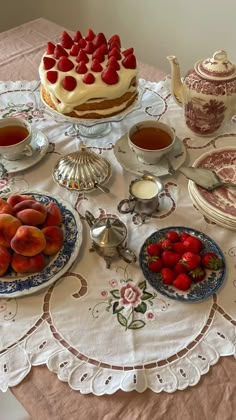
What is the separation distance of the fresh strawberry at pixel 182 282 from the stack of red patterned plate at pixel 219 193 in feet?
0.54

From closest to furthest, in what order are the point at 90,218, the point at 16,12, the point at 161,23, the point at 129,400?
1. the point at 129,400
2. the point at 90,218
3. the point at 161,23
4. the point at 16,12

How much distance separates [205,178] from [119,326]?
0.36 metres

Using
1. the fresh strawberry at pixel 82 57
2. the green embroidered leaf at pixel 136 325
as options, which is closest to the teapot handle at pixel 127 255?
the green embroidered leaf at pixel 136 325

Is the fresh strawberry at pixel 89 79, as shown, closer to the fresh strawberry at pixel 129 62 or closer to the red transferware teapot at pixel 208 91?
the fresh strawberry at pixel 129 62

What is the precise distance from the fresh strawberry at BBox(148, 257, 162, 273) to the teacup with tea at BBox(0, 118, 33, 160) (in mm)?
397

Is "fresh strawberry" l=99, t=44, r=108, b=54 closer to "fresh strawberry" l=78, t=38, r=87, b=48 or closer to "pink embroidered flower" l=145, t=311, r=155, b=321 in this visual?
"fresh strawberry" l=78, t=38, r=87, b=48

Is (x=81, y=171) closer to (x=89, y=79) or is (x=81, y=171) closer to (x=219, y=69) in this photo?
(x=89, y=79)

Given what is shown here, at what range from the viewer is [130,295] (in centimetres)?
69

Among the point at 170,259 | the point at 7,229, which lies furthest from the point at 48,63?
the point at 170,259

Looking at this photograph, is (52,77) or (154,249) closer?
(154,249)

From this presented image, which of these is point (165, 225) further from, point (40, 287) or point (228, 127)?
point (228, 127)

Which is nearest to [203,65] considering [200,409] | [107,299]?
[107,299]

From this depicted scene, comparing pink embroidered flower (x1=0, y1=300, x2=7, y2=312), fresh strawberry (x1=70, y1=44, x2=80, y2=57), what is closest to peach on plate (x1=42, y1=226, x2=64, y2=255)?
pink embroidered flower (x1=0, y1=300, x2=7, y2=312)

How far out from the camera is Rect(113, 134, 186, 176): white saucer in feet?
2.93
